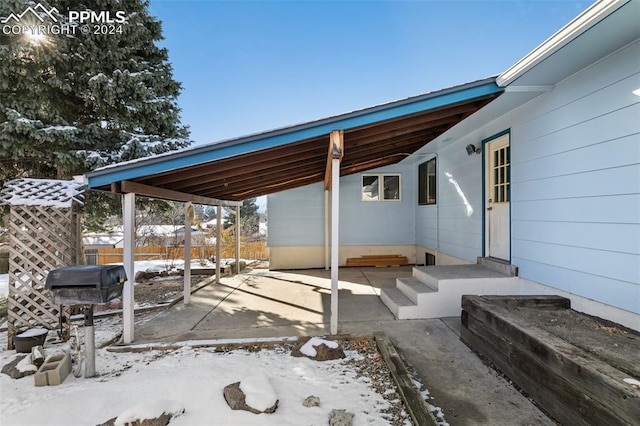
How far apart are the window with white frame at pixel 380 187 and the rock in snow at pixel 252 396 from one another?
21.7 feet

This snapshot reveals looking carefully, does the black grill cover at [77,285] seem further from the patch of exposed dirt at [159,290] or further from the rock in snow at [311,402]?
the patch of exposed dirt at [159,290]

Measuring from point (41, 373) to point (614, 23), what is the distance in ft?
18.4

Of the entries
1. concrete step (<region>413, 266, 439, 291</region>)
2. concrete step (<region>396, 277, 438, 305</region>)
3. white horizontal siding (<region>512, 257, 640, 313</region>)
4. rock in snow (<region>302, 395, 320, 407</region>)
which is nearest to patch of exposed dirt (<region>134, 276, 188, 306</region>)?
rock in snow (<region>302, 395, 320, 407</region>)

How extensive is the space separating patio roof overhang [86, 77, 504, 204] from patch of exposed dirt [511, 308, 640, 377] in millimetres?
2520

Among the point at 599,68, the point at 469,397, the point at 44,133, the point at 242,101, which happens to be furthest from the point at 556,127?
the point at 242,101

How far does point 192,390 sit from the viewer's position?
2.30 meters

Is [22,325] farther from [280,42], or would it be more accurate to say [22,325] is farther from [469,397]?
[280,42]

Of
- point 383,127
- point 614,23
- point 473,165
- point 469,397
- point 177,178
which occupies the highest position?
point 614,23

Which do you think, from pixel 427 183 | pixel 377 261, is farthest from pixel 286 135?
pixel 377 261

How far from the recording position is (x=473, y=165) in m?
5.29

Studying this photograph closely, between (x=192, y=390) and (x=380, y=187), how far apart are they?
7083 millimetres

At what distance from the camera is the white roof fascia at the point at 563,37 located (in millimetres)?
2123

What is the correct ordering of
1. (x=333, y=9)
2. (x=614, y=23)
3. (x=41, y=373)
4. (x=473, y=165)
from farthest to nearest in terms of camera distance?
(x=333, y=9) → (x=473, y=165) → (x=41, y=373) → (x=614, y=23)

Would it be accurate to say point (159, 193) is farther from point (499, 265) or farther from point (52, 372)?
point (499, 265)
